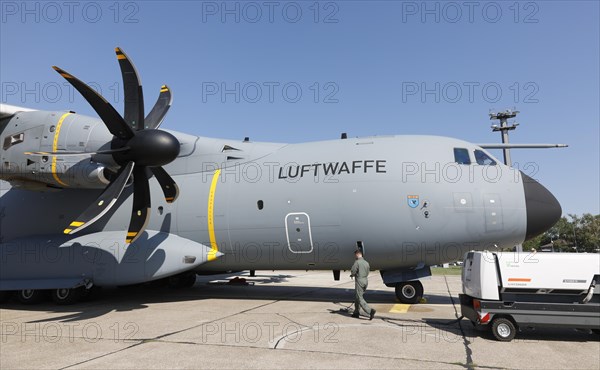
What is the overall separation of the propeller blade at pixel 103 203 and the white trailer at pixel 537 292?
7787 millimetres

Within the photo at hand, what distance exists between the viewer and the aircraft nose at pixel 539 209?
31.3 ft

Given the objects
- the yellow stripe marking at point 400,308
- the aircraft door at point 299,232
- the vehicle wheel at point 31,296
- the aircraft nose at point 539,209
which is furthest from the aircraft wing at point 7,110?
the aircraft nose at point 539,209

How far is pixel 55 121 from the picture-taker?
10797 millimetres

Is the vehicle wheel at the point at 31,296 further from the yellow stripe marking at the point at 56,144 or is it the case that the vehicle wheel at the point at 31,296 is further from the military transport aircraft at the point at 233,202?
the yellow stripe marking at the point at 56,144

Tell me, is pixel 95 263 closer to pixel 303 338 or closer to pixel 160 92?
pixel 160 92

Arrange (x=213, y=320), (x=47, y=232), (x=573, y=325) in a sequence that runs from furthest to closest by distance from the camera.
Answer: (x=47, y=232) → (x=213, y=320) → (x=573, y=325)

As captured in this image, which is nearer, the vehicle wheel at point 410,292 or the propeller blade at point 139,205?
the propeller blade at point 139,205

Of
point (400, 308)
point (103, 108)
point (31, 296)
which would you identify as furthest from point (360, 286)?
point (31, 296)

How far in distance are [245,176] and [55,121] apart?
5073 millimetres

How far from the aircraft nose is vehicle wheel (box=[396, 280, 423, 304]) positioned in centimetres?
282

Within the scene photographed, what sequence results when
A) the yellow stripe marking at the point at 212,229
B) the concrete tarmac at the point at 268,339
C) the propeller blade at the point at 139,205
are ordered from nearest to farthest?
the concrete tarmac at the point at 268,339 < the propeller blade at the point at 139,205 < the yellow stripe marking at the point at 212,229

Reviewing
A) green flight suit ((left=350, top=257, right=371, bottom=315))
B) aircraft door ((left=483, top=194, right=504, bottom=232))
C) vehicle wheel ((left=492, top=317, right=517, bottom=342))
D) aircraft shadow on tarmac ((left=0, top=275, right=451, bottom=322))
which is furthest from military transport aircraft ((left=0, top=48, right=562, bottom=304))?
vehicle wheel ((left=492, top=317, right=517, bottom=342))

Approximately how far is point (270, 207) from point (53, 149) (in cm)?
566

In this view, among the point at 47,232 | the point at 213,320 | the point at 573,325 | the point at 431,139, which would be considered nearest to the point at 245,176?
the point at 213,320
